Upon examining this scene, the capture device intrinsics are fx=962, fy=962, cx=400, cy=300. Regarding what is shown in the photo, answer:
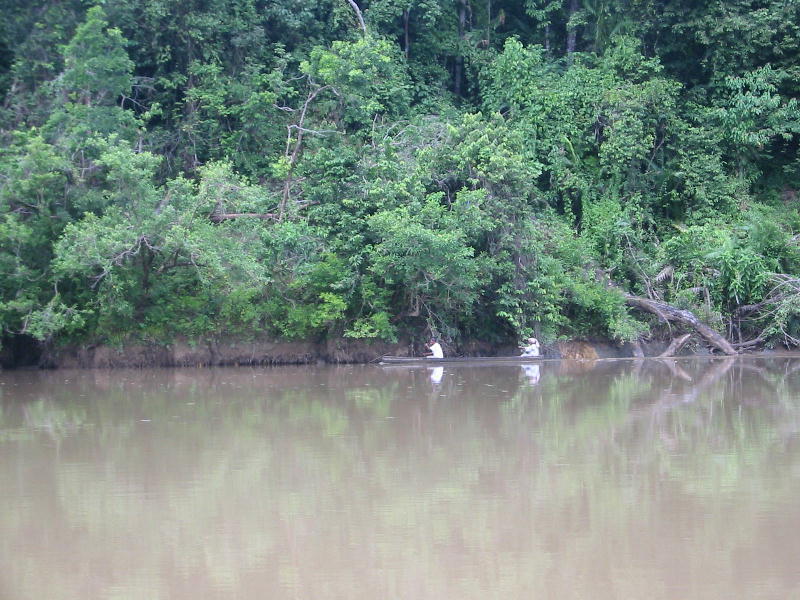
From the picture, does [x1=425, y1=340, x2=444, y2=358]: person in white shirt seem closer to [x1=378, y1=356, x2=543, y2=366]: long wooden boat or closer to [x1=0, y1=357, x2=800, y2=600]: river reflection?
[x1=378, y1=356, x2=543, y2=366]: long wooden boat

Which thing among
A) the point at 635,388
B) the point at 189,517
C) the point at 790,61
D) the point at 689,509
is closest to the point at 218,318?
the point at 635,388

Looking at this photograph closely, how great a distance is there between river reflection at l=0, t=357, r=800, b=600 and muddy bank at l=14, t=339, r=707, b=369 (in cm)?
422

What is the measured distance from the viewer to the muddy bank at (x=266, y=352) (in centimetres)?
1916

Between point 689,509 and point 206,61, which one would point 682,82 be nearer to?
point 206,61

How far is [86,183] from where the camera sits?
18344 millimetres

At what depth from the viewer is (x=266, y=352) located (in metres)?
19.8

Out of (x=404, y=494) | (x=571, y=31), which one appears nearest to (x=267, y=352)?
(x=404, y=494)

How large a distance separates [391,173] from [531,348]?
4.67m

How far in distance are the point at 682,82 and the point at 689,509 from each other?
18263 mm

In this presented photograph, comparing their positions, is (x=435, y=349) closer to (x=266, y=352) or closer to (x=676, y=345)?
(x=266, y=352)

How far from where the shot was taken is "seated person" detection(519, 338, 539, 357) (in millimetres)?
19981

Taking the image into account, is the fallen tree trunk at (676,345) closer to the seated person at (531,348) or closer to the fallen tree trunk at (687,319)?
the fallen tree trunk at (687,319)

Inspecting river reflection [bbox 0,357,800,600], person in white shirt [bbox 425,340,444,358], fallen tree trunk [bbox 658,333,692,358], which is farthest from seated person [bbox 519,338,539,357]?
river reflection [bbox 0,357,800,600]

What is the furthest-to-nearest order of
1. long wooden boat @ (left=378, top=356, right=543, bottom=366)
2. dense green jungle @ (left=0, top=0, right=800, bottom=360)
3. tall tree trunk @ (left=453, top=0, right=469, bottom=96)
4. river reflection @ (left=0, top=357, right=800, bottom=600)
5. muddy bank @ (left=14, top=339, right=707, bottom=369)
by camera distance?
tall tree trunk @ (left=453, top=0, right=469, bottom=96) < long wooden boat @ (left=378, top=356, right=543, bottom=366) < muddy bank @ (left=14, top=339, right=707, bottom=369) < dense green jungle @ (left=0, top=0, right=800, bottom=360) < river reflection @ (left=0, top=357, right=800, bottom=600)
